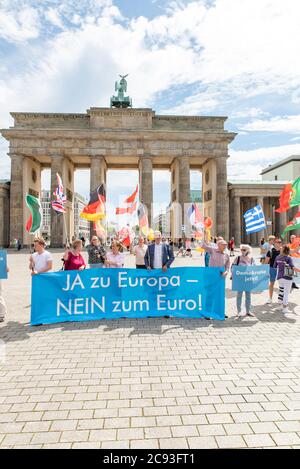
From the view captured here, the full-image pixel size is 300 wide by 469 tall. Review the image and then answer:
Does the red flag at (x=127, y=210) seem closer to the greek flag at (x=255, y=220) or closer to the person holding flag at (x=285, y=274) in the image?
the greek flag at (x=255, y=220)

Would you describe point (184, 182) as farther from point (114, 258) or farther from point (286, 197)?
point (114, 258)

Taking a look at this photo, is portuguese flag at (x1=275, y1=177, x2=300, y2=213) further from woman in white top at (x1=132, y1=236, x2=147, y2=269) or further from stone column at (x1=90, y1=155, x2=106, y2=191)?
stone column at (x1=90, y1=155, x2=106, y2=191)

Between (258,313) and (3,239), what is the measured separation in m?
44.0

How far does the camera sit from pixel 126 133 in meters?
42.2

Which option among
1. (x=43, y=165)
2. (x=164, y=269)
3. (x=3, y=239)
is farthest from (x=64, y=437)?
(x=43, y=165)

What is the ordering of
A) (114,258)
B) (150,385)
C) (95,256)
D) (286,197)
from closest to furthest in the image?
1. (150,385)
2. (114,258)
3. (95,256)
4. (286,197)

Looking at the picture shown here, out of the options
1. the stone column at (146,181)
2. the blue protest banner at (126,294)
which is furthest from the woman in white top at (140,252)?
the stone column at (146,181)

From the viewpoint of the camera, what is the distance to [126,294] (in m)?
7.93

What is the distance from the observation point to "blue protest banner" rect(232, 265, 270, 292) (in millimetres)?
8398

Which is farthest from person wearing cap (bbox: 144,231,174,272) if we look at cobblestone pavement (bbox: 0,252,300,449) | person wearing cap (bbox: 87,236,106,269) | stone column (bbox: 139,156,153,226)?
stone column (bbox: 139,156,153,226)

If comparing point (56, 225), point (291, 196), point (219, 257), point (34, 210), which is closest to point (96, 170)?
point (56, 225)

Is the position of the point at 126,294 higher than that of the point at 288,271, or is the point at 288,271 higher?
the point at 288,271

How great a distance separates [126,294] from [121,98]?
48655 mm
